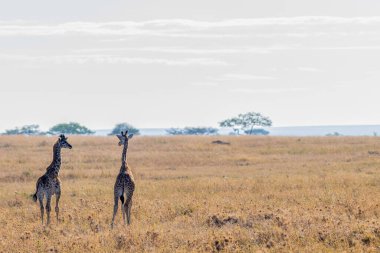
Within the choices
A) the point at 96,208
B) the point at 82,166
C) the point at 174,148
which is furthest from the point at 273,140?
the point at 96,208

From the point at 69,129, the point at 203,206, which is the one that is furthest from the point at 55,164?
the point at 69,129

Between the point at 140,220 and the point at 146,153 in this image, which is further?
the point at 146,153

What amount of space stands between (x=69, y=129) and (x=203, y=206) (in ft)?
323

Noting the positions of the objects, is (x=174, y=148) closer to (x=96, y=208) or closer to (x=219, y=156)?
(x=219, y=156)

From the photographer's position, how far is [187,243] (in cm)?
1341

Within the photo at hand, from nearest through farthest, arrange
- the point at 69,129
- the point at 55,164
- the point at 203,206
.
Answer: the point at 55,164 < the point at 203,206 < the point at 69,129

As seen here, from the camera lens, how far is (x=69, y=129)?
11494 cm

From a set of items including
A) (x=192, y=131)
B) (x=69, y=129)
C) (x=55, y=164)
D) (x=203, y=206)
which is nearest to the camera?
(x=55, y=164)

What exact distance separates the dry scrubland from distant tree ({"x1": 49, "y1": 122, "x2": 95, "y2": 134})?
242 ft

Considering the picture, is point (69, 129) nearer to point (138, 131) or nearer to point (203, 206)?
point (138, 131)

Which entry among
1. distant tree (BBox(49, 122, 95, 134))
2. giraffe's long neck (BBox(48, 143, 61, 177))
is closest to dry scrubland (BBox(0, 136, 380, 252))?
giraffe's long neck (BBox(48, 143, 61, 177))

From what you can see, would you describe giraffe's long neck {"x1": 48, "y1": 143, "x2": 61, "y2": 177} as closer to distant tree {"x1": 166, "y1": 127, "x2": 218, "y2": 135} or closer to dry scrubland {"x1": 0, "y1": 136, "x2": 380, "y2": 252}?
dry scrubland {"x1": 0, "y1": 136, "x2": 380, "y2": 252}

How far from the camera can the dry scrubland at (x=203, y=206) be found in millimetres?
13508

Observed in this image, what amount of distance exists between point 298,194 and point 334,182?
3.87 metres
